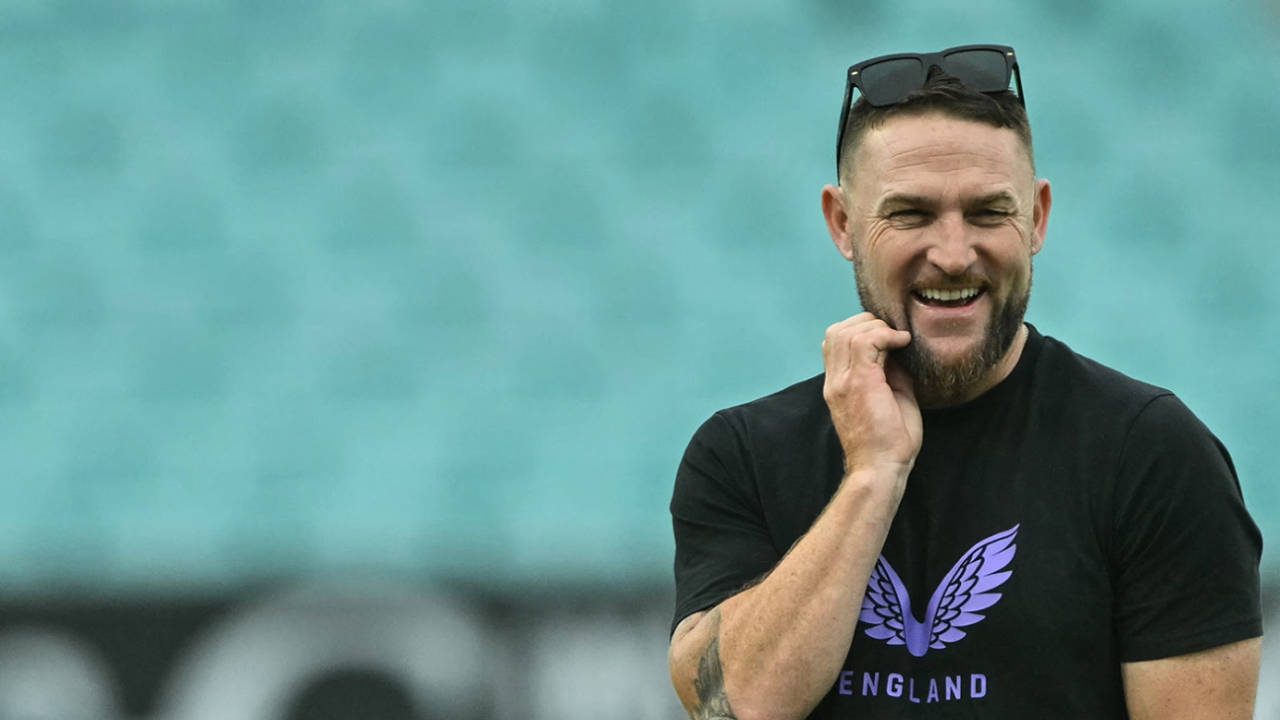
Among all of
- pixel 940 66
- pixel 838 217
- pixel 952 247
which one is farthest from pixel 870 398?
pixel 940 66

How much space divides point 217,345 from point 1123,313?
2305 millimetres

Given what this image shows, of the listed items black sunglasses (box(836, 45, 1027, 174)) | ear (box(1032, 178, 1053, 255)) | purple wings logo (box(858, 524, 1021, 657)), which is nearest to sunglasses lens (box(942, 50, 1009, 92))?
black sunglasses (box(836, 45, 1027, 174))

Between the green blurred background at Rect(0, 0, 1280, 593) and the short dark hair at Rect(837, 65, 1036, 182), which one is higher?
the green blurred background at Rect(0, 0, 1280, 593)

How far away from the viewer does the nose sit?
1.60 m

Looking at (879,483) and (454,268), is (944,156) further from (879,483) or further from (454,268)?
(454,268)

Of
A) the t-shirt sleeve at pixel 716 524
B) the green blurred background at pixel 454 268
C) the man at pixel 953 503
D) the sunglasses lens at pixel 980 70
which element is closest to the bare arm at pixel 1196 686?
the man at pixel 953 503

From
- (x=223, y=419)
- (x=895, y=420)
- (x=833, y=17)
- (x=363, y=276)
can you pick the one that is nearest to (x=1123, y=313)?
(x=833, y=17)

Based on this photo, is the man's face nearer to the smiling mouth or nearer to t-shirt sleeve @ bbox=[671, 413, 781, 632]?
the smiling mouth

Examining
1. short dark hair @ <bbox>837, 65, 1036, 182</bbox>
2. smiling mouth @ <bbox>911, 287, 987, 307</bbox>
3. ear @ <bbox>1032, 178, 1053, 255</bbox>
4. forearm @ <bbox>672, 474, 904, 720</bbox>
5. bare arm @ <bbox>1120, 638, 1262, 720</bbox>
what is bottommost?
bare arm @ <bbox>1120, 638, 1262, 720</bbox>

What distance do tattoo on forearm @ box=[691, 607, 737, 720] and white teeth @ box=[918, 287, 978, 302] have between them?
414 mm

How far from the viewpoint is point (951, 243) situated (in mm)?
1606

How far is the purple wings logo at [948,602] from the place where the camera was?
1532 millimetres

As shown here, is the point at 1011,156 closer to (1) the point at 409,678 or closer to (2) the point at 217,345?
(1) the point at 409,678

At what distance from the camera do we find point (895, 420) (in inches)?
63.0
